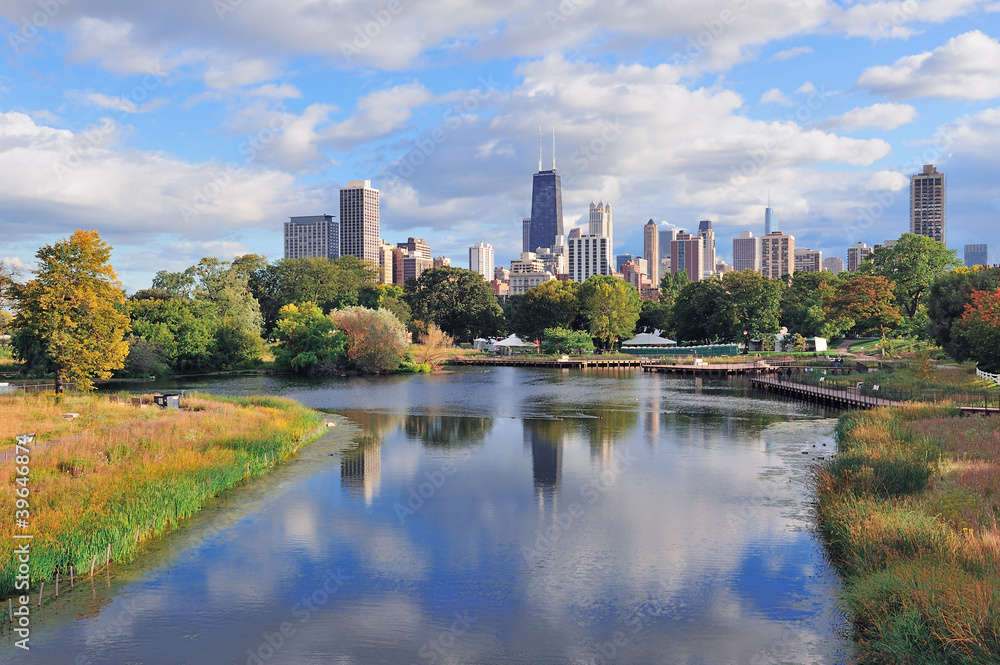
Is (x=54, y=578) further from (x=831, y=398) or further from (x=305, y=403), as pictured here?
(x=831, y=398)

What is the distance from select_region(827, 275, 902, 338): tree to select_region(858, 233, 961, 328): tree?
24.6 ft

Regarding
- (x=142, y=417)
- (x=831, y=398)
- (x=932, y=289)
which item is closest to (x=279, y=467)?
(x=142, y=417)

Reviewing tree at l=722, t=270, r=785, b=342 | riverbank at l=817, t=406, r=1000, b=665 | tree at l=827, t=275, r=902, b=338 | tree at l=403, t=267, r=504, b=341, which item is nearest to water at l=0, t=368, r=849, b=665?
riverbank at l=817, t=406, r=1000, b=665

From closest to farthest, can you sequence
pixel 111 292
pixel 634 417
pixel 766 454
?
pixel 766 454, pixel 111 292, pixel 634 417

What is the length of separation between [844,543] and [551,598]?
6521 millimetres

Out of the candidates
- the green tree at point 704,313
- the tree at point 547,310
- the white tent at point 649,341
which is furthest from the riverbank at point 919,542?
A: the tree at point 547,310

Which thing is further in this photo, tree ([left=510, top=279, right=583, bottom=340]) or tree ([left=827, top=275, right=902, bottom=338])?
tree ([left=510, top=279, right=583, bottom=340])

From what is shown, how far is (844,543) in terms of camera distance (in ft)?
49.2

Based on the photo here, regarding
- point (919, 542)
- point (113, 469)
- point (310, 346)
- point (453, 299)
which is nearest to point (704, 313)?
point (453, 299)

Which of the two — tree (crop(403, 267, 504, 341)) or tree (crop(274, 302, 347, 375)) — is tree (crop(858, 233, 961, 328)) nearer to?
tree (crop(403, 267, 504, 341))

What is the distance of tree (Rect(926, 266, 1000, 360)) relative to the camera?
51.0m

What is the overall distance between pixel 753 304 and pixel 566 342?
2373 centimetres

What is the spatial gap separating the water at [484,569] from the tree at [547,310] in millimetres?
71008

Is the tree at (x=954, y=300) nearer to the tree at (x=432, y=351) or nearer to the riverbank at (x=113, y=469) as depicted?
the riverbank at (x=113, y=469)
